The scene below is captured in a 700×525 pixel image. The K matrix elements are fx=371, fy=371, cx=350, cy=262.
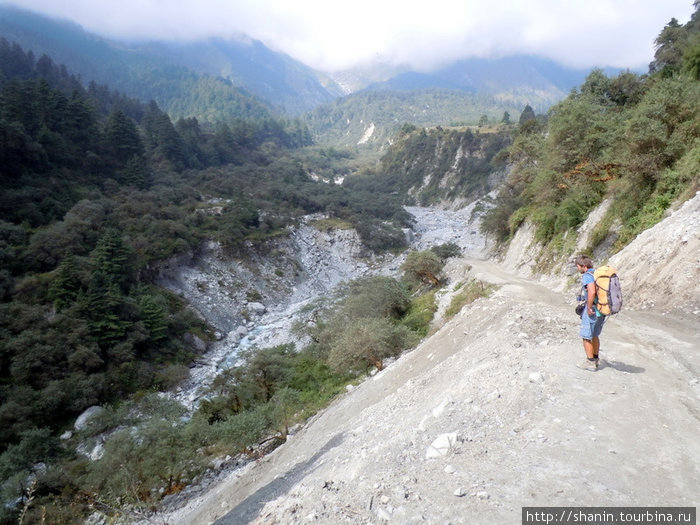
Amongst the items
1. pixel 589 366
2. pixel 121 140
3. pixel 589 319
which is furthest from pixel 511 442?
pixel 121 140

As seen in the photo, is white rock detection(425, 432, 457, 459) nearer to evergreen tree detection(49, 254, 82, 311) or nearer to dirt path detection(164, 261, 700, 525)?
dirt path detection(164, 261, 700, 525)

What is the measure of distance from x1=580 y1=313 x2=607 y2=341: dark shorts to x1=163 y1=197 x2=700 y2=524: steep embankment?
0.71 m

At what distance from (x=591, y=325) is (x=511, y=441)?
112 inches

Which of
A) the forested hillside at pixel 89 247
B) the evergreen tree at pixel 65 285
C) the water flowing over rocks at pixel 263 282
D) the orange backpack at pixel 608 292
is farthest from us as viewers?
the water flowing over rocks at pixel 263 282

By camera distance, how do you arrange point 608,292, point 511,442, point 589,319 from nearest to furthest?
1. point 511,442
2. point 608,292
3. point 589,319

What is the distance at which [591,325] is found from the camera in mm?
6699

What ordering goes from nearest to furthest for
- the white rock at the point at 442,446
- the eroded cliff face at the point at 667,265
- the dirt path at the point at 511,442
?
1. the dirt path at the point at 511,442
2. the white rock at the point at 442,446
3. the eroded cliff face at the point at 667,265

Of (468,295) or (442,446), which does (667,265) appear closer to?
(468,295)

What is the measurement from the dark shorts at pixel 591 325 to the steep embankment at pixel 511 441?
711 millimetres

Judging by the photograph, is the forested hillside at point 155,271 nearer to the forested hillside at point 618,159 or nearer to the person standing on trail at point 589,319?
the forested hillside at point 618,159

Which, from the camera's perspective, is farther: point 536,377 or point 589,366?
point 589,366

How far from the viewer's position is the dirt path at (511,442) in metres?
4.22

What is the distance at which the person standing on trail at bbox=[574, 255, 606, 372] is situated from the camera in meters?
6.61

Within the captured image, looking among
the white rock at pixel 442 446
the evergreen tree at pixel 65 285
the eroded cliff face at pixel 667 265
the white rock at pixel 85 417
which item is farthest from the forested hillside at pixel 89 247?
the eroded cliff face at pixel 667 265
